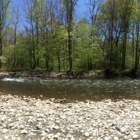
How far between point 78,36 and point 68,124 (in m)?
29.0

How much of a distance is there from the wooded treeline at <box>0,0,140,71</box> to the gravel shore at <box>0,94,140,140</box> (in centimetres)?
2363

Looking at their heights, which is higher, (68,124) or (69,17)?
(69,17)

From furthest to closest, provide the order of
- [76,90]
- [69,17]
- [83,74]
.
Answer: [69,17], [83,74], [76,90]

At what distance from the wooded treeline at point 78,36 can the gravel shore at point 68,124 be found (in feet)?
77.5

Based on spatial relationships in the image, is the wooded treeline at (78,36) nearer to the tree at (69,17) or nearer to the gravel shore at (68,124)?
the tree at (69,17)

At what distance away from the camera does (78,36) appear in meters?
35.7

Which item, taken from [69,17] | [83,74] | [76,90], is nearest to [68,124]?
[76,90]

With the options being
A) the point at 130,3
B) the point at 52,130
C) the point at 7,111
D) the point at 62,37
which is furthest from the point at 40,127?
the point at 130,3

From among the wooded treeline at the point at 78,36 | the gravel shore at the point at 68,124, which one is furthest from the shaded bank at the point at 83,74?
the gravel shore at the point at 68,124

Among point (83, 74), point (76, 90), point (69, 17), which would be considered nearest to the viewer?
point (76, 90)

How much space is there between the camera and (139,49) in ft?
115

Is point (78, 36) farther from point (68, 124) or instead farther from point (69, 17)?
point (68, 124)

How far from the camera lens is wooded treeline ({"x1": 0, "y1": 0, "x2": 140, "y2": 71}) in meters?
33.8

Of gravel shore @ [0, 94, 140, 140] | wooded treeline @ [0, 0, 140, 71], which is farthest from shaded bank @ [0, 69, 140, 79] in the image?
gravel shore @ [0, 94, 140, 140]
